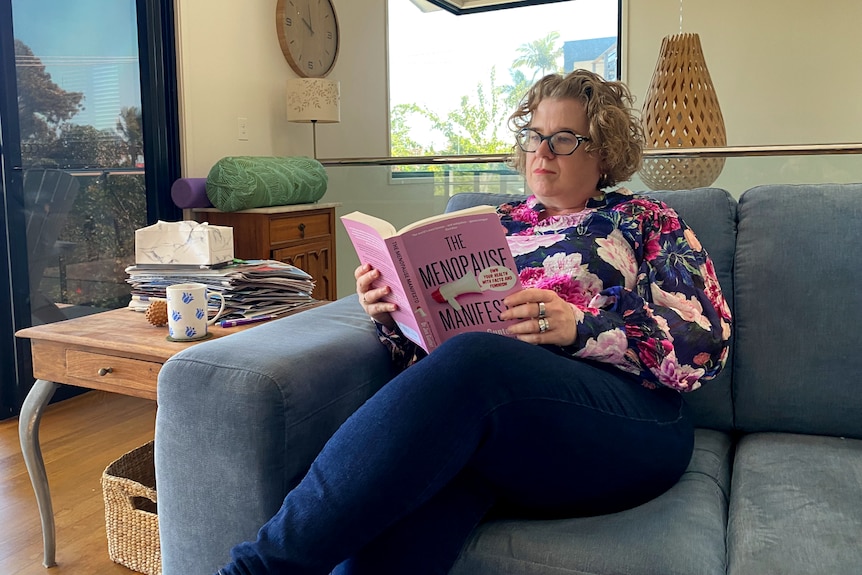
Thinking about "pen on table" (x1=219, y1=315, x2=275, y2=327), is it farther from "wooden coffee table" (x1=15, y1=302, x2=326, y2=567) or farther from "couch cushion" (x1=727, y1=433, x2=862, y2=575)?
"couch cushion" (x1=727, y1=433, x2=862, y2=575)

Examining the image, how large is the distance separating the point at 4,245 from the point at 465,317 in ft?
6.96

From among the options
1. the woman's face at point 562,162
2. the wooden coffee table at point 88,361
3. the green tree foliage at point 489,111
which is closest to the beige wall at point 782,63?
the green tree foliage at point 489,111

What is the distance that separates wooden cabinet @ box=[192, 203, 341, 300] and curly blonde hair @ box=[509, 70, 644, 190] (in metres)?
1.74

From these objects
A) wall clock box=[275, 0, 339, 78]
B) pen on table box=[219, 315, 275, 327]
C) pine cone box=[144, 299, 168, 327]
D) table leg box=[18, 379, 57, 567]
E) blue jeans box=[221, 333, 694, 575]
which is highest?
wall clock box=[275, 0, 339, 78]

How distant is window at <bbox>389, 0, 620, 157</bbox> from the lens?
517cm

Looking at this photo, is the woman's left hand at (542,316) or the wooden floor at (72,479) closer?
the woman's left hand at (542,316)

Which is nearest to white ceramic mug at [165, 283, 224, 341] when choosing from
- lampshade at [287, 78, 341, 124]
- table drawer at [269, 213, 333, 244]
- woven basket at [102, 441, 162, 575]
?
woven basket at [102, 441, 162, 575]

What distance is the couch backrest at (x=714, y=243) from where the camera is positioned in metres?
1.46

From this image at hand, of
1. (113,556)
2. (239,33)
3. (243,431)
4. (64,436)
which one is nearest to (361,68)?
(239,33)

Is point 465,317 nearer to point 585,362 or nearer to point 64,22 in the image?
point 585,362

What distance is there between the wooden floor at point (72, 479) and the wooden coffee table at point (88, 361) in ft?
0.28

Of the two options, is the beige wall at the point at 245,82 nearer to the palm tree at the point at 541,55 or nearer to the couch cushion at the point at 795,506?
the palm tree at the point at 541,55

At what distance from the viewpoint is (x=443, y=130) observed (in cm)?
535

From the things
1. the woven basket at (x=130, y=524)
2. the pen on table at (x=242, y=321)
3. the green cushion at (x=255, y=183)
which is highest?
the green cushion at (x=255, y=183)
